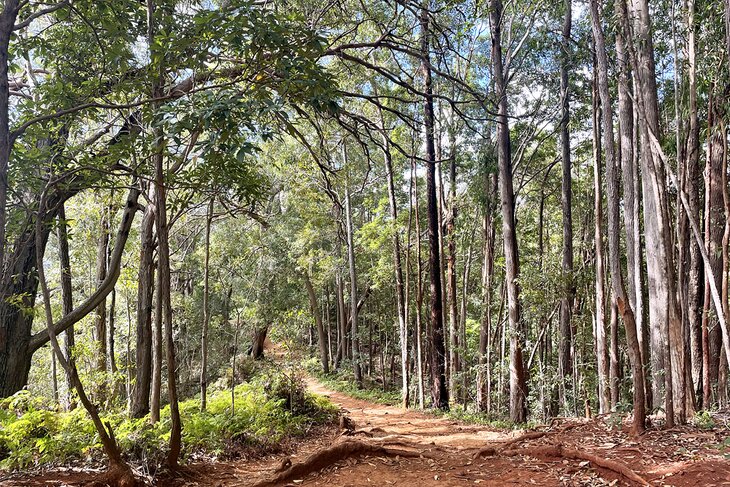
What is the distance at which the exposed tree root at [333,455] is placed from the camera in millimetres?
4797

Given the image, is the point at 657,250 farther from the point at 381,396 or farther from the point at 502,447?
the point at 381,396

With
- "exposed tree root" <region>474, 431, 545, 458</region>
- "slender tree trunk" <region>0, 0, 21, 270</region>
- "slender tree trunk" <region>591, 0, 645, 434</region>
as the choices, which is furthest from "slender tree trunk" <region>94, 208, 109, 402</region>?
"slender tree trunk" <region>591, 0, 645, 434</region>

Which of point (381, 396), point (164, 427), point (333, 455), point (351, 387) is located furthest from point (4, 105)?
point (351, 387)

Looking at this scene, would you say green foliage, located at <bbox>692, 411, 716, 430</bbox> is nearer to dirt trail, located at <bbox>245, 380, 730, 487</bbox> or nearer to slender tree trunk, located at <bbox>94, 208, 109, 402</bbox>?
dirt trail, located at <bbox>245, 380, 730, 487</bbox>

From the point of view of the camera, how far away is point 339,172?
11.1 m

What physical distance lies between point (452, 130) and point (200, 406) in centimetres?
857

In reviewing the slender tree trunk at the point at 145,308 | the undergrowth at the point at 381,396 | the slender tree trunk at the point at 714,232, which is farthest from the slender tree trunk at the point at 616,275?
the slender tree trunk at the point at 145,308

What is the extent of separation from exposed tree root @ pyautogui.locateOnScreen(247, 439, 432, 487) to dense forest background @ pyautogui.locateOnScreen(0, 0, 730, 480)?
1.13 meters

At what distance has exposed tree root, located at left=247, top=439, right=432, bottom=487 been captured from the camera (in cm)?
480

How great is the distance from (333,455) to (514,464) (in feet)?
6.55

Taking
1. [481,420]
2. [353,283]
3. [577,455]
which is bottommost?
[481,420]

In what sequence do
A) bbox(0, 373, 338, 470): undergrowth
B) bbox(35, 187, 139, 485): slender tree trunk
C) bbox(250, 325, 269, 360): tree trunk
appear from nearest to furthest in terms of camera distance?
bbox(35, 187, 139, 485): slender tree trunk < bbox(0, 373, 338, 470): undergrowth < bbox(250, 325, 269, 360): tree trunk

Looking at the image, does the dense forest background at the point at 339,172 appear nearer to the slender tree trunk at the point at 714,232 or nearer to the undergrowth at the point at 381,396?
the slender tree trunk at the point at 714,232

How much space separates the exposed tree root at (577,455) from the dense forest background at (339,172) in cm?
113
